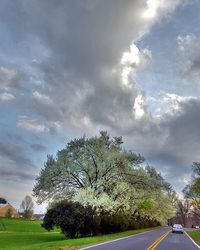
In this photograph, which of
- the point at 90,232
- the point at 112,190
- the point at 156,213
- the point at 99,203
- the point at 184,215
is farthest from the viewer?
the point at 184,215

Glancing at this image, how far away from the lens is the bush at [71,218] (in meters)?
39.1

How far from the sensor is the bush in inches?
1540

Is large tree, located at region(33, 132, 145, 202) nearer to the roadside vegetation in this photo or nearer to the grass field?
the roadside vegetation

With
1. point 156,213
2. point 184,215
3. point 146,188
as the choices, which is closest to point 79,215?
point 146,188

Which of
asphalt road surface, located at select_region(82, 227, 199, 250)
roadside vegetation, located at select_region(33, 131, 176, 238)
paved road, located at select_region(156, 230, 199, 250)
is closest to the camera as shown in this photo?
asphalt road surface, located at select_region(82, 227, 199, 250)

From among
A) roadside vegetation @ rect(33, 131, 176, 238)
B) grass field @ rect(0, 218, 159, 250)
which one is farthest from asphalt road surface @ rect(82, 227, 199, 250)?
roadside vegetation @ rect(33, 131, 176, 238)

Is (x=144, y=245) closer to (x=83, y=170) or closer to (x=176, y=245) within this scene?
(x=176, y=245)

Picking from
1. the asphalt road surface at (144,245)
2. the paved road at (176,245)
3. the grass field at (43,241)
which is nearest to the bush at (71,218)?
the grass field at (43,241)

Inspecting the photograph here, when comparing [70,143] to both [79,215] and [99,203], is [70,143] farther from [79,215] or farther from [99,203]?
[79,215]

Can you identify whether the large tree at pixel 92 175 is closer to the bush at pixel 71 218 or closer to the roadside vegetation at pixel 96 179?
the roadside vegetation at pixel 96 179

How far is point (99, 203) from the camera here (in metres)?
47.8

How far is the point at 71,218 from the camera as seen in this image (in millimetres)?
38719

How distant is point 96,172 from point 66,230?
402 inches

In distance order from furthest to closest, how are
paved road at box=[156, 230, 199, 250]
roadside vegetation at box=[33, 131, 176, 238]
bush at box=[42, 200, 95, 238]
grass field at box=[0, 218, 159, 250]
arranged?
roadside vegetation at box=[33, 131, 176, 238], bush at box=[42, 200, 95, 238], paved road at box=[156, 230, 199, 250], grass field at box=[0, 218, 159, 250]
